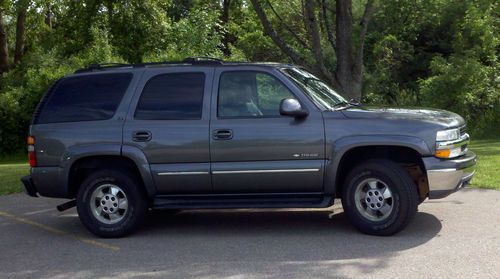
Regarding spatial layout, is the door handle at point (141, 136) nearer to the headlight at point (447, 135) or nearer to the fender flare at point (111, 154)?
the fender flare at point (111, 154)

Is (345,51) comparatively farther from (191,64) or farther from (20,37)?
(20,37)

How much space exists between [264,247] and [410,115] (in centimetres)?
210

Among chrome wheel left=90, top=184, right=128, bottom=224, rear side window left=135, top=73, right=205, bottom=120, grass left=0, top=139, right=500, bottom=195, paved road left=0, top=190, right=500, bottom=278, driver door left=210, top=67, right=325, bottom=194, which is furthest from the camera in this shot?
grass left=0, top=139, right=500, bottom=195

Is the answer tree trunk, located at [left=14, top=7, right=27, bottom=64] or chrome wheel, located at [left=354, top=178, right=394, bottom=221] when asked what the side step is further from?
tree trunk, located at [left=14, top=7, right=27, bottom=64]

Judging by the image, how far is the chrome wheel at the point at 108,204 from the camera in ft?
25.0

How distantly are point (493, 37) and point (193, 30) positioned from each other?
33.8ft

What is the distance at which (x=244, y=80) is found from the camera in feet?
24.6

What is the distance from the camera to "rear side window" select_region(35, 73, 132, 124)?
771 centimetres

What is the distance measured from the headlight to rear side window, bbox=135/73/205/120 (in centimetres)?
261

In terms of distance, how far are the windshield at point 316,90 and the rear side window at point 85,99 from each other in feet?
6.49

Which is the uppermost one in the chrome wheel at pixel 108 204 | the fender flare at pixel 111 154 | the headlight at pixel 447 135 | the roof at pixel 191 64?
the roof at pixel 191 64

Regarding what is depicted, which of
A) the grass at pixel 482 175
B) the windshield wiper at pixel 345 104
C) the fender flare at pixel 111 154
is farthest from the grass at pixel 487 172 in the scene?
the fender flare at pixel 111 154

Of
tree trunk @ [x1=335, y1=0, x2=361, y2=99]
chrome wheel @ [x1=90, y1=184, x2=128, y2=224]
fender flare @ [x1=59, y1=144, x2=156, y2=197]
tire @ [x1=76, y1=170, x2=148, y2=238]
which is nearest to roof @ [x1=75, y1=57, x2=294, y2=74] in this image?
fender flare @ [x1=59, y1=144, x2=156, y2=197]

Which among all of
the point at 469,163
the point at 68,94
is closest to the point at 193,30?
the point at 68,94
